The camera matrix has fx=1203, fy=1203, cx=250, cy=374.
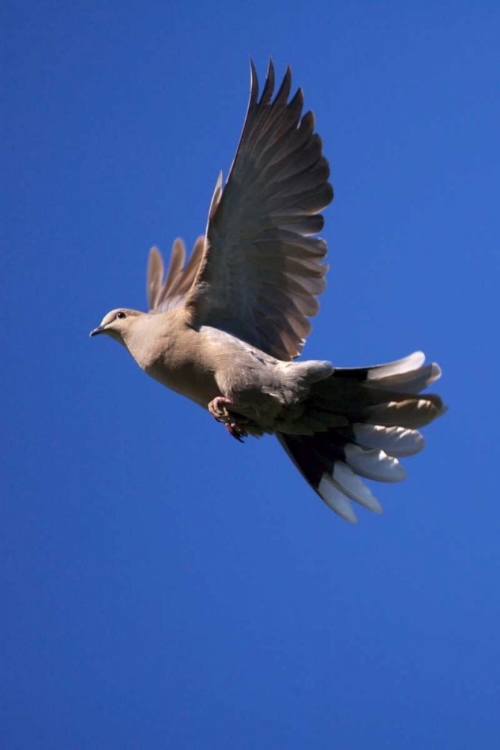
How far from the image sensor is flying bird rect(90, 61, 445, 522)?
5.51 meters

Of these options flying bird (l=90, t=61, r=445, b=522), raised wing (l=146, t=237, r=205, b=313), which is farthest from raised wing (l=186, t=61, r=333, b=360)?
raised wing (l=146, t=237, r=205, b=313)

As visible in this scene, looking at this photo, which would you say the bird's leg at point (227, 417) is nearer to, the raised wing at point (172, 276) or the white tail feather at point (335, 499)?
the white tail feather at point (335, 499)

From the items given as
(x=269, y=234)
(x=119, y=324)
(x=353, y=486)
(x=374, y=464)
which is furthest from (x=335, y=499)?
(x=119, y=324)

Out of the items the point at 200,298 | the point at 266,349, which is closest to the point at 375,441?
the point at 266,349

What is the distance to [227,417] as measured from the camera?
5609 millimetres

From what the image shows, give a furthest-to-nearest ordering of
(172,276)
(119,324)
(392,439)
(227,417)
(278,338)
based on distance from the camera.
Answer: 1. (172,276)
2. (119,324)
3. (278,338)
4. (392,439)
5. (227,417)

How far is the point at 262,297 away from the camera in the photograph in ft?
19.0

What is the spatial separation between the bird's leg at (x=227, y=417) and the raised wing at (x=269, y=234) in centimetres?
37

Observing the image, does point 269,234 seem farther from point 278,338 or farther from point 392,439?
point 392,439

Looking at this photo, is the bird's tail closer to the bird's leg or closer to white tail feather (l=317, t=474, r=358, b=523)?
white tail feather (l=317, t=474, r=358, b=523)

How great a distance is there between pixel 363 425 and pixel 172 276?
1.82 metres

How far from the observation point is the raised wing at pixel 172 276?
6984 millimetres

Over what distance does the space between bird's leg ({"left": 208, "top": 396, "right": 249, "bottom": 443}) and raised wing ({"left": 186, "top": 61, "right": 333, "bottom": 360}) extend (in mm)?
366

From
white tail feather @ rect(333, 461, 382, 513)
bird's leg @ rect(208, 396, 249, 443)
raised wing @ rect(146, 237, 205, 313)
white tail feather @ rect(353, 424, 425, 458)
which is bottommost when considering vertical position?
bird's leg @ rect(208, 396, 249, 443)
